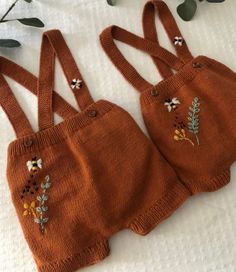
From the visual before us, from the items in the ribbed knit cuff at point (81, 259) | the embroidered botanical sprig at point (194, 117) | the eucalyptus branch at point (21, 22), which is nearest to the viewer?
the ribbed knit cuff at point (81, 259)

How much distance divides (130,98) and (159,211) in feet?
0.94

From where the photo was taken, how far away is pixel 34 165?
0.77 meters

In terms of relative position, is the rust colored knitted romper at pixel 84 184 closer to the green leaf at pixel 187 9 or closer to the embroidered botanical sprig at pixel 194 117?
the embroidered botanical sprig at pixel 194 117

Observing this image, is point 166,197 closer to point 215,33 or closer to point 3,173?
point 3,173

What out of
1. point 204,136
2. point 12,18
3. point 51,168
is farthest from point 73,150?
point 12,18

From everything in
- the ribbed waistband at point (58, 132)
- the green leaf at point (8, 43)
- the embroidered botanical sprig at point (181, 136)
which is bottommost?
the embroidered botanical sprig at point (181, 136)

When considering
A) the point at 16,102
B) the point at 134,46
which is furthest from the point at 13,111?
the point at 134,46

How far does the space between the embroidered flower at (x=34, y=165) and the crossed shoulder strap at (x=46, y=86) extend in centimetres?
8

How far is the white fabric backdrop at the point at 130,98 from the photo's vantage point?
0.73 metres

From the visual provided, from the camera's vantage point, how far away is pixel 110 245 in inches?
29.4

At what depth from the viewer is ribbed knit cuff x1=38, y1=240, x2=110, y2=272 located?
710 millimetres

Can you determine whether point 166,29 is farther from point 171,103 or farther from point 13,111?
point 13,111

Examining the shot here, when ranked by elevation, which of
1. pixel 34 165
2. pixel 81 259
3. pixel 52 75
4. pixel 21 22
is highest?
pixel 21 22

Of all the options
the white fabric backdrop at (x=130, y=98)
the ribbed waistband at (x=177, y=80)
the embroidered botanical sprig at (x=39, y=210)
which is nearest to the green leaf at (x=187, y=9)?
the white fabric backdrop at (x=130, y=98)
